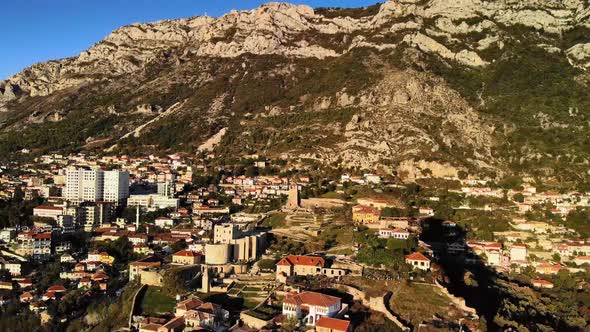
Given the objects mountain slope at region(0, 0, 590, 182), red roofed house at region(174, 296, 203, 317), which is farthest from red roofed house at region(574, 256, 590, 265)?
red roofed house at region(174, 296, 203, 317)

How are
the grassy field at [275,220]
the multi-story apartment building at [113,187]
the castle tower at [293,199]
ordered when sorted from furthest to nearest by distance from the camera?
the multi-story apartment building at [113,187]
the castle tower at [293,199]
the grassy field at [275,220]

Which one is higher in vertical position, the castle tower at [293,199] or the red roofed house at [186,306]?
the castle tower at [293,199]

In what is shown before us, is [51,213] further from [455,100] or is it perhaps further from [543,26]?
[543,26]

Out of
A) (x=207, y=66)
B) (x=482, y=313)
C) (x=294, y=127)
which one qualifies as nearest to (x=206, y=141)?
(x=294, y=127)

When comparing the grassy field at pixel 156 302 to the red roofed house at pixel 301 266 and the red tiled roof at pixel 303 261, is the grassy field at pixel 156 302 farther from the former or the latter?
the red tiled roof at pixel 303 261

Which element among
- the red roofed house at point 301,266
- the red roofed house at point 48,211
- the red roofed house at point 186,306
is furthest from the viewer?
the red roofed house at point 48,211

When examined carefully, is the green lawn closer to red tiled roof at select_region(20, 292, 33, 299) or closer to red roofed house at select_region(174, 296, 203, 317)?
red tiled roof at select_region(20, 292, 33, 299)

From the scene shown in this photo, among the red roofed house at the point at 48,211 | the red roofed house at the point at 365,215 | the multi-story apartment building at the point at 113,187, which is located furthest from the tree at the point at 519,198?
the red roofed house at the point at 48,211
